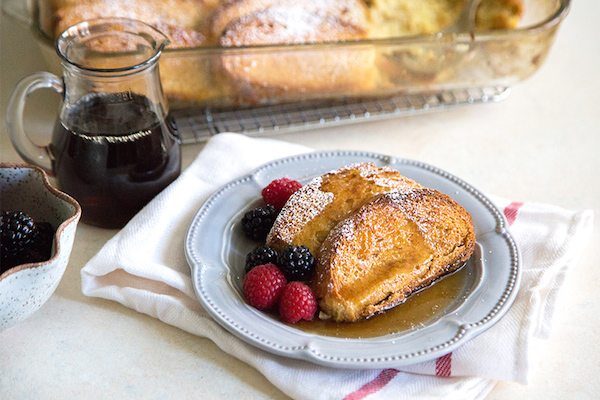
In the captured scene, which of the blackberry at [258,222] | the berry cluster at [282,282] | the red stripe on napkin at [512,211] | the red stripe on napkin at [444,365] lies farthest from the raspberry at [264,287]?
the red stripe on napkin at [512,211]

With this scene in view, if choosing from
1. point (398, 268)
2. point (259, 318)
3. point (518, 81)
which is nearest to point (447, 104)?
point (518, 81)

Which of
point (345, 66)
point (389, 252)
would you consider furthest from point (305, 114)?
point (389, 252)

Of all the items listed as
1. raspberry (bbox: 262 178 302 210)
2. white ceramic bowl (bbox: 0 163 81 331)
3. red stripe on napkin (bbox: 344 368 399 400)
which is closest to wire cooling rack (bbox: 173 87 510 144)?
raspberry (bbox: 262 178 302 210)

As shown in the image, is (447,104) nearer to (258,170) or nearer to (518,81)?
(518,81)

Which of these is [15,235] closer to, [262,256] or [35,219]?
[35,219]

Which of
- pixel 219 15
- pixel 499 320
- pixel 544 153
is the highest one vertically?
pixel 219 15
